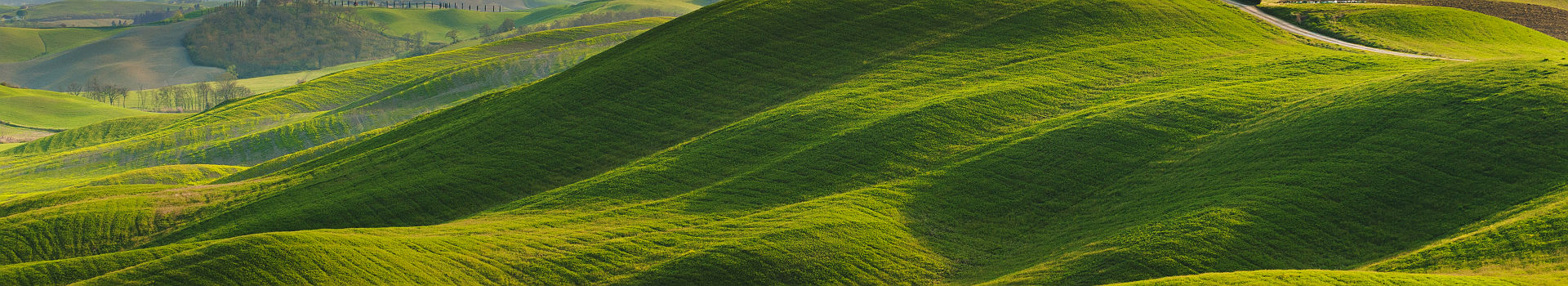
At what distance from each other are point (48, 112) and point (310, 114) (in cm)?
11245

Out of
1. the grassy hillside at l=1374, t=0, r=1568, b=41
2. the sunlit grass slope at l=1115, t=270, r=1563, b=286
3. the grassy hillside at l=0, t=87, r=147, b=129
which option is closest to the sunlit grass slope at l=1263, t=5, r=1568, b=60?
the grassy hillside at l=1374, t=0, r=1568, b=41

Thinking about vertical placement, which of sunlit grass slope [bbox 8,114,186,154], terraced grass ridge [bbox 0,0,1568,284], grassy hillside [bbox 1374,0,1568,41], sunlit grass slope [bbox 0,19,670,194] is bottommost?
sunlit grass slope [bbox 8,114,186,154]

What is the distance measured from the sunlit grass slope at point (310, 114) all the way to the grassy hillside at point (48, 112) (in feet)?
227

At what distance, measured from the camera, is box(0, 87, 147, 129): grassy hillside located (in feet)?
582

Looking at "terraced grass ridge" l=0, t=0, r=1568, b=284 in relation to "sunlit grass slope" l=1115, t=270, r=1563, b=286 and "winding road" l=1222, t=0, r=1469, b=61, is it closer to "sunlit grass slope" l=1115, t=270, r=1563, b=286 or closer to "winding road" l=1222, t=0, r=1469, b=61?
"sunlit grass slope" l=1115, t=270, r=1563, b=286

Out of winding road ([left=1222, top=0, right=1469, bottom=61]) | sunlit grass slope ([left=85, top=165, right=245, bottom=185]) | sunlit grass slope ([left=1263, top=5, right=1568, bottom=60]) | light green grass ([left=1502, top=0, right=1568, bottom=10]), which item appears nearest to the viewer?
winding road ([left=1222, top=0, right=1469, bottom=61])

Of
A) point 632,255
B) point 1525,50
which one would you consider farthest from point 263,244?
point 1525,50

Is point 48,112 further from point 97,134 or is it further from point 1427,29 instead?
point 1427,29

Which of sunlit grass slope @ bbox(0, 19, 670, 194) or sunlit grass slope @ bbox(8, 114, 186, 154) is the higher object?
sunlit grass slope @ bbox(0, 19, 670, 194)

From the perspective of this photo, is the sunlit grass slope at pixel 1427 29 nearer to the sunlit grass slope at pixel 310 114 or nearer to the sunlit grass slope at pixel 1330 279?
the sunlit grass slope at pixel 1330 279

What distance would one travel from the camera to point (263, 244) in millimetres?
33156

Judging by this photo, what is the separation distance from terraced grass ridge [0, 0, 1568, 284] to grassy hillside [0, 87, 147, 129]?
133534 mm

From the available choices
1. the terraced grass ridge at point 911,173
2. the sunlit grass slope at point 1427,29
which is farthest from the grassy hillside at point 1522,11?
the terraced grass ridge at point 911,173

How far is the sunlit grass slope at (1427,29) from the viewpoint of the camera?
7175 centimetres
